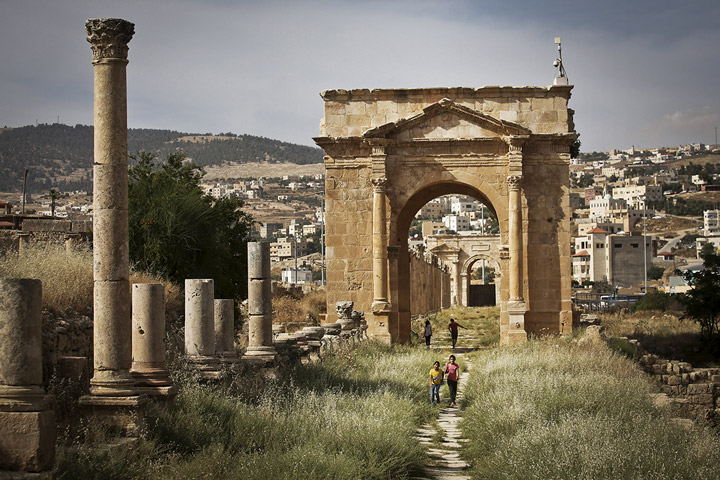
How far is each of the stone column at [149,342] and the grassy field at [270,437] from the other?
31 cm

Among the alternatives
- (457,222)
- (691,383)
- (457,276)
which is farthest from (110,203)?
(457,222)

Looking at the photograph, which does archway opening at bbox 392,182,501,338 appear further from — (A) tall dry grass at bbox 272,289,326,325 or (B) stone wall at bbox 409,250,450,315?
(A) tall dry grass at bbox 272,289,326,325

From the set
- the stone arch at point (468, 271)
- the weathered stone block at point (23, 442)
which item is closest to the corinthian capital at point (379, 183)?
the weathered stone block at point (23, 442)

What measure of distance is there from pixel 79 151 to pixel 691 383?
13338cm

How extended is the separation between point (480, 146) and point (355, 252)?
4227 mm

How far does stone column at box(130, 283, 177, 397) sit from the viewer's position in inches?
387

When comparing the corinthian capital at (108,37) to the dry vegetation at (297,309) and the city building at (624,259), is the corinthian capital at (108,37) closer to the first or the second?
the dry vegetation at (297,309)

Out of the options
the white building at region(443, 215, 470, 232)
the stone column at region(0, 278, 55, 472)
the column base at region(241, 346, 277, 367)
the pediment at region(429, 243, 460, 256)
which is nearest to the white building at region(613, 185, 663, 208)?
the white building at region(443, 215, 470, 232)

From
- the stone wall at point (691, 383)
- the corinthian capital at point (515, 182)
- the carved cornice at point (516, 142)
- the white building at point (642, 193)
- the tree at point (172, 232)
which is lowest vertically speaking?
the stone wall at point (691, 383)

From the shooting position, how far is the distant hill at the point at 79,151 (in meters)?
130

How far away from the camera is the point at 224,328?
1322 centimetres

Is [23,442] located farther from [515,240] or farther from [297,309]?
[297,309]

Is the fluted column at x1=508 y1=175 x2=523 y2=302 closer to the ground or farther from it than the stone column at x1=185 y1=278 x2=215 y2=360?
farther from it

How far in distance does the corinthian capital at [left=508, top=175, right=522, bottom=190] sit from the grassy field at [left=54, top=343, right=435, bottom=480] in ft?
34.7
